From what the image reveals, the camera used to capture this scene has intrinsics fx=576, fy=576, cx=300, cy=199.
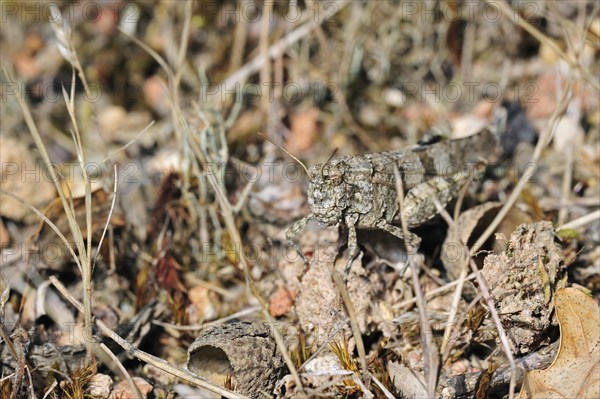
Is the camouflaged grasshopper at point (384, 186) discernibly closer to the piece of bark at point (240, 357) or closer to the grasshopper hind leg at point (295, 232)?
the grasshopper hind leg at point (295, 232)

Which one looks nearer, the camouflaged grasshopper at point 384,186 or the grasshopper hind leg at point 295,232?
the camouflaged grasshopper at point 384,186

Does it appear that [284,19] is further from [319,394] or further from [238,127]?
[319,394]

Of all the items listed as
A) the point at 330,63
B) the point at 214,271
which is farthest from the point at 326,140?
the point at 214,271

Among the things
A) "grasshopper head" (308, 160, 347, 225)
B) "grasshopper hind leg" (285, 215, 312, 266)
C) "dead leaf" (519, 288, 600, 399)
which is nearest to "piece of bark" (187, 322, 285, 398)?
"grasshopper hind leg" (285, 215, 312, 266)

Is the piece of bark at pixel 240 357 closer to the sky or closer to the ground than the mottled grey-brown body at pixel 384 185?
closer to the ground

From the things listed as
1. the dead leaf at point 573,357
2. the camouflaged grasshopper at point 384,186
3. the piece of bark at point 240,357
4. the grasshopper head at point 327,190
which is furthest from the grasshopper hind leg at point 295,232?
the dead leaf at point 573,357

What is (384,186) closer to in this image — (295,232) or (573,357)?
(295,232)

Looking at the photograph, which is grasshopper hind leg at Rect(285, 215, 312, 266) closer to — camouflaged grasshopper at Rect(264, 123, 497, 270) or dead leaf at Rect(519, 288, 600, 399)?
camouflaged grasshopper at Rect(264, 123, 497, 270)
